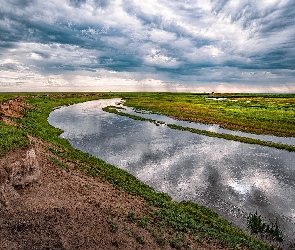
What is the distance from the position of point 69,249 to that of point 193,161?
766 inches

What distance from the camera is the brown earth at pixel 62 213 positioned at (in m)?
11.4

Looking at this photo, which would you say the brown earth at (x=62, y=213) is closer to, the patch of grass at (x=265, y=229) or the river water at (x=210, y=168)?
the patch of grass at (x=265, y=229)

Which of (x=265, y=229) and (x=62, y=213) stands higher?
(x=62, y=213)

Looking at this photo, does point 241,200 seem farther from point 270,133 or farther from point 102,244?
point 270,133

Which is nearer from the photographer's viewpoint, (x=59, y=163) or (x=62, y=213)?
(x=62, y=213)

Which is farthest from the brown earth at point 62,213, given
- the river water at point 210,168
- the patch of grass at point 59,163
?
the river water at point 210,168

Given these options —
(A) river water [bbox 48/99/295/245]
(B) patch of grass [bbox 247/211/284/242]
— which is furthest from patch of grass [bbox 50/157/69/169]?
(B) patch of grass [bbox 247/211/284/242]

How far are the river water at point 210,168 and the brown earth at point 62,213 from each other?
17.5 feet

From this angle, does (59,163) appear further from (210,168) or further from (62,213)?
(210,168)

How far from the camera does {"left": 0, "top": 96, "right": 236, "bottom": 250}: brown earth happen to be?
11.4 metres

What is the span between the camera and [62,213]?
13344 mm

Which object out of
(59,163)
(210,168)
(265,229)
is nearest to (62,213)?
(59,163)

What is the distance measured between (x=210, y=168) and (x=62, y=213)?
1702cm

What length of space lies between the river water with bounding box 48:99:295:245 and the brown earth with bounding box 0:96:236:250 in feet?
17.5
